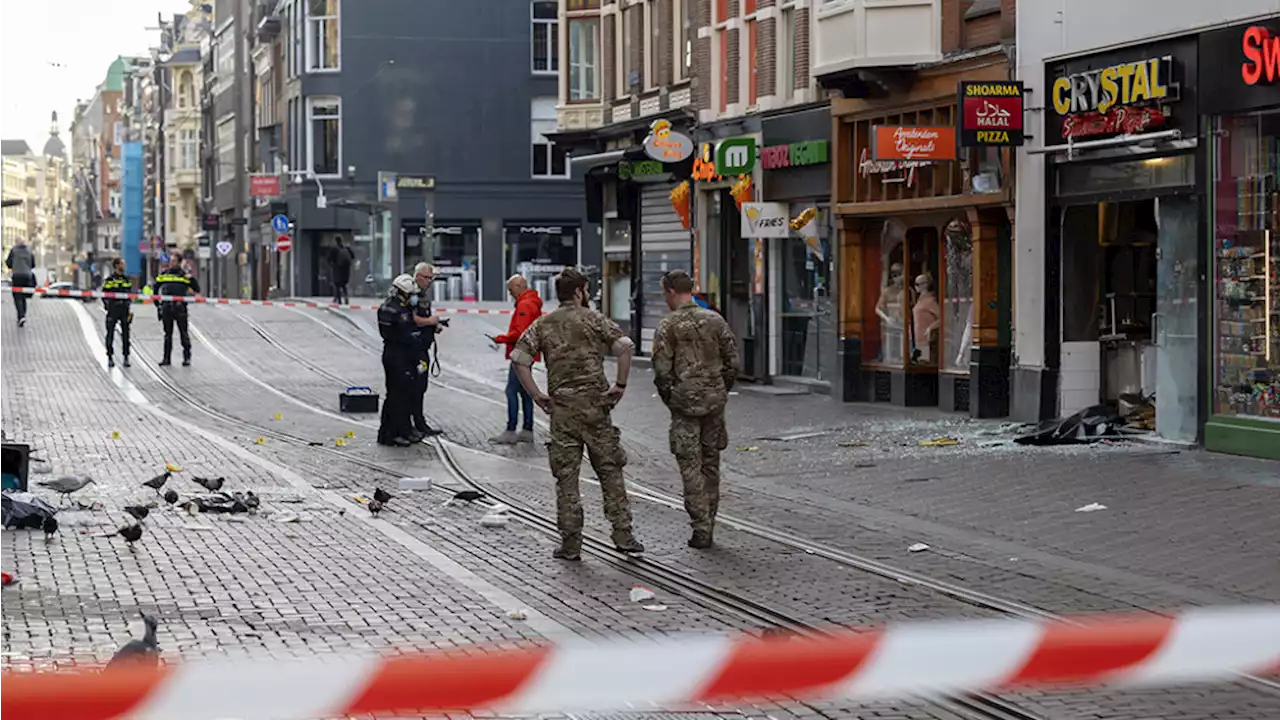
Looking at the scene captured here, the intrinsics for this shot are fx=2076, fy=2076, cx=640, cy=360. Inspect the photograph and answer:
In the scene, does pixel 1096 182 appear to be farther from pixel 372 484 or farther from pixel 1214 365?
pixel 372 484

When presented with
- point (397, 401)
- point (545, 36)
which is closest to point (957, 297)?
point (397, 401)

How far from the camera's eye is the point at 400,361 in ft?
65.9

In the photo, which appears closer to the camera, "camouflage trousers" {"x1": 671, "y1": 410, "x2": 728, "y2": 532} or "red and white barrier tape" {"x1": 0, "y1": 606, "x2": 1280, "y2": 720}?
"red and white barrier tape" {"x1": 0, "y1": 606, "x2": 1280, "y2": 720}

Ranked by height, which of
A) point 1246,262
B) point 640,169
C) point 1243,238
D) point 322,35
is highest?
point 322,35

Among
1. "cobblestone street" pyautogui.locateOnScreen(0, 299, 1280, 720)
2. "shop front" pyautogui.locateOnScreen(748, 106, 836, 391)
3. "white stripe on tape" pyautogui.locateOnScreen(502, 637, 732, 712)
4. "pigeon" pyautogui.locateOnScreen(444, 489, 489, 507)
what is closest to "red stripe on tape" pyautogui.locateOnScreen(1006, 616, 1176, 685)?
"white stripe on tape" pyautogui.locateOnScreen(502, 637, 732, 712)

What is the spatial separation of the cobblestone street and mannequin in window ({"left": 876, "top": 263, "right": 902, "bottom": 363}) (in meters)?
1.79

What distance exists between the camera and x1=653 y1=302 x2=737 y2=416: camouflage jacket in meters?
12.5

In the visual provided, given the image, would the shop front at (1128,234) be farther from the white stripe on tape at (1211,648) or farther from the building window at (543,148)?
the building window at (543,148)

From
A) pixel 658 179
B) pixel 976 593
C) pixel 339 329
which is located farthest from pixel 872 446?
Answer: pixel 339 329

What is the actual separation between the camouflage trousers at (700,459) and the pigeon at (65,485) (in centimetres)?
503

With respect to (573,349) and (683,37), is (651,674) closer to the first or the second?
(573,349)

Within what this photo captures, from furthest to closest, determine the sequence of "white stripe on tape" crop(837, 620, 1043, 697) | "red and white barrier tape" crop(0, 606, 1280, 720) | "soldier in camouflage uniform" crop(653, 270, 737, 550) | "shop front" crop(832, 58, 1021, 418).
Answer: "shop front" crop(832, 58, 1021, 418), "soldier in camouflage uniform" crop(653, 270, 737, 550), "white stripe on tape" crop(837, 620, 1043, 697), "red and white barrier tape" crop(0, 606, 1280, 720)

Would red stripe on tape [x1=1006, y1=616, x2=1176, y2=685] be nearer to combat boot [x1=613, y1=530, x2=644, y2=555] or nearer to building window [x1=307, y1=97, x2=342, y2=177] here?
combat boot [x1=613, y1=530, x2=644, y2=555]

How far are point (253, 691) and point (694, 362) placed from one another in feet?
29.7
